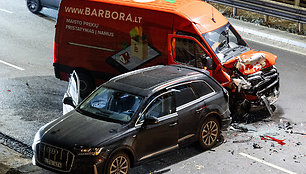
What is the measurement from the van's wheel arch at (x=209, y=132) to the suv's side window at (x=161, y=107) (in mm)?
927

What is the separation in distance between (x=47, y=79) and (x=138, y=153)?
20.1ft

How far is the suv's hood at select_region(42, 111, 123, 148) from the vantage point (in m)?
9.51

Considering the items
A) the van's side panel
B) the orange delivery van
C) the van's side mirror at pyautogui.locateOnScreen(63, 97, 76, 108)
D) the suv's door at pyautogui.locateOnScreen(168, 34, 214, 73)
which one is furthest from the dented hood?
the van's side mirror at pyautogui.locateOnScreen(63, 97, 76, 108)

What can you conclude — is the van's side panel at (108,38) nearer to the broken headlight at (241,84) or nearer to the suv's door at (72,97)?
the broken headlight at (241,84)

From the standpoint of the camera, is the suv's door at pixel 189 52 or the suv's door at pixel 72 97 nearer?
the suv's door at pixel 72 97

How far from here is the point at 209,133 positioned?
11.3 m

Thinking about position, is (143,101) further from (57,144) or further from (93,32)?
(93,32)

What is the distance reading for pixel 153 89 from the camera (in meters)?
10.4

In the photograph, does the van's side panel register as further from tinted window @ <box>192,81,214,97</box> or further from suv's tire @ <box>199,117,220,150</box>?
suv's tire @ <box>199,117,220,150</box>

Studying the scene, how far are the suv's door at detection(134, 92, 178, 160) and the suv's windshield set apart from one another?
248 mm

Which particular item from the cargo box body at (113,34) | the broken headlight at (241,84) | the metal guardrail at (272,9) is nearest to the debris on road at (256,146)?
the broken headlight at (241,84)

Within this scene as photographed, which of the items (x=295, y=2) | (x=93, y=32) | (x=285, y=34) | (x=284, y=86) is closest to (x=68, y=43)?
(x=93, y=32)

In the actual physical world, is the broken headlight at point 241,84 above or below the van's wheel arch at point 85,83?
above

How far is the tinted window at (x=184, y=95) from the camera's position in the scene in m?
10.7
